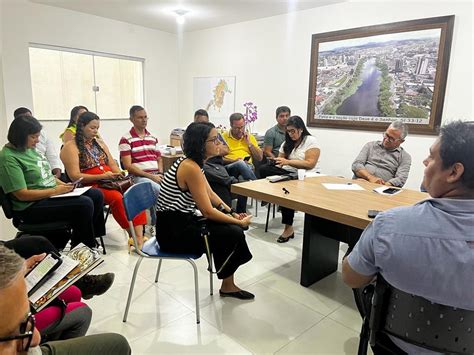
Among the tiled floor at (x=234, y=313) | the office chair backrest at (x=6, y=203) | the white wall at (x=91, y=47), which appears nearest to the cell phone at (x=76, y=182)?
the office chair backrest at (x=6, y=203)

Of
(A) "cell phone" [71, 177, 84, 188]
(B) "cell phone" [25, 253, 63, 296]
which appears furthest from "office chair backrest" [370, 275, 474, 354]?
(A) "cell phone" [71, 177, 84, 188]

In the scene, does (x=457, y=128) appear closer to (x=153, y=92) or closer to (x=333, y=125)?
(x=333, y=125)

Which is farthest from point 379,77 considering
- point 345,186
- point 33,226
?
point 33,226

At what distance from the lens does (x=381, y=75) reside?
3863 mm

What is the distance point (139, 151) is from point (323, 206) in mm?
2092

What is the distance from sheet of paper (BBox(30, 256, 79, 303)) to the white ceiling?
12.7 feet

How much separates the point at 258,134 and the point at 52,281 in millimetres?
4007

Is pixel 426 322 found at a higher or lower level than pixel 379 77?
lower

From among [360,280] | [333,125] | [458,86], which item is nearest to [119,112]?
[333,125]

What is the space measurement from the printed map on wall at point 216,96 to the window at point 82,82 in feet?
3.26

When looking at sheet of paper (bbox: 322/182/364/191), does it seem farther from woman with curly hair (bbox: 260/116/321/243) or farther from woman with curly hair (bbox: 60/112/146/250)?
woman with curly hair (bbox: 60/112/146/250)

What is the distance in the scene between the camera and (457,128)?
3.20 feet

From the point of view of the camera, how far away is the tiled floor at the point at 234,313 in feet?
6.11

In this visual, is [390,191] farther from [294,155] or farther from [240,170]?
[240,170]
